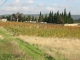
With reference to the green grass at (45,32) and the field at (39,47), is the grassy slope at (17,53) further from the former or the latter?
the green grass at (45,32)

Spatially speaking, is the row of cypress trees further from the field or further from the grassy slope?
the grassy slope

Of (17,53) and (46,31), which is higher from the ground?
(17,53)

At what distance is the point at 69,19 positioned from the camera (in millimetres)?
83688

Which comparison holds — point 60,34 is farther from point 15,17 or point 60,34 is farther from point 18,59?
point 15,17

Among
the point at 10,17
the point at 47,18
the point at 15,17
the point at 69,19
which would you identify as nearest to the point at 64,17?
the point at 69,19

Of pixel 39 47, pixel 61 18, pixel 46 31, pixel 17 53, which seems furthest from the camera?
pixel 61 18

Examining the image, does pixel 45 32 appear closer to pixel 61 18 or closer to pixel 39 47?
pixel 39 47

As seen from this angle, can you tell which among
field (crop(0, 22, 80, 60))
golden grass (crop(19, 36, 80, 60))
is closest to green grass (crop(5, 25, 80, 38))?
field (crop(0, 22, 80, 60))

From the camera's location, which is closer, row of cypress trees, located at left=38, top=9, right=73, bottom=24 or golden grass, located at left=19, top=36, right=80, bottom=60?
golden grass, located at left=19, top=36, right=80, bottom=60

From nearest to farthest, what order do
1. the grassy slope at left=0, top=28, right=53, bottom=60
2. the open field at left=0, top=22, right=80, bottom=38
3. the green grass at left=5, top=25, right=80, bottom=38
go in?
the grassy slope at left=0, top=28, right=53, bottom=60, the green grass at left=5, top=25, right=80, bottom=38, the open field at left=0, top=22, right=80, bottom=38

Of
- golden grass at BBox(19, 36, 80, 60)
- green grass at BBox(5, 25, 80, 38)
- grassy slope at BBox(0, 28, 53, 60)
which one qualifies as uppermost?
grassy slope at BBox(0, 28, 53, 60)

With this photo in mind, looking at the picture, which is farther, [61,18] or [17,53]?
[61,18]

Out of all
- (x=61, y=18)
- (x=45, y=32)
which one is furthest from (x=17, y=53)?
(x=61, y=18)

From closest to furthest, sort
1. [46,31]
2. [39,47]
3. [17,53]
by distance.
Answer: [17,53] < [39,47] < [46,31]
